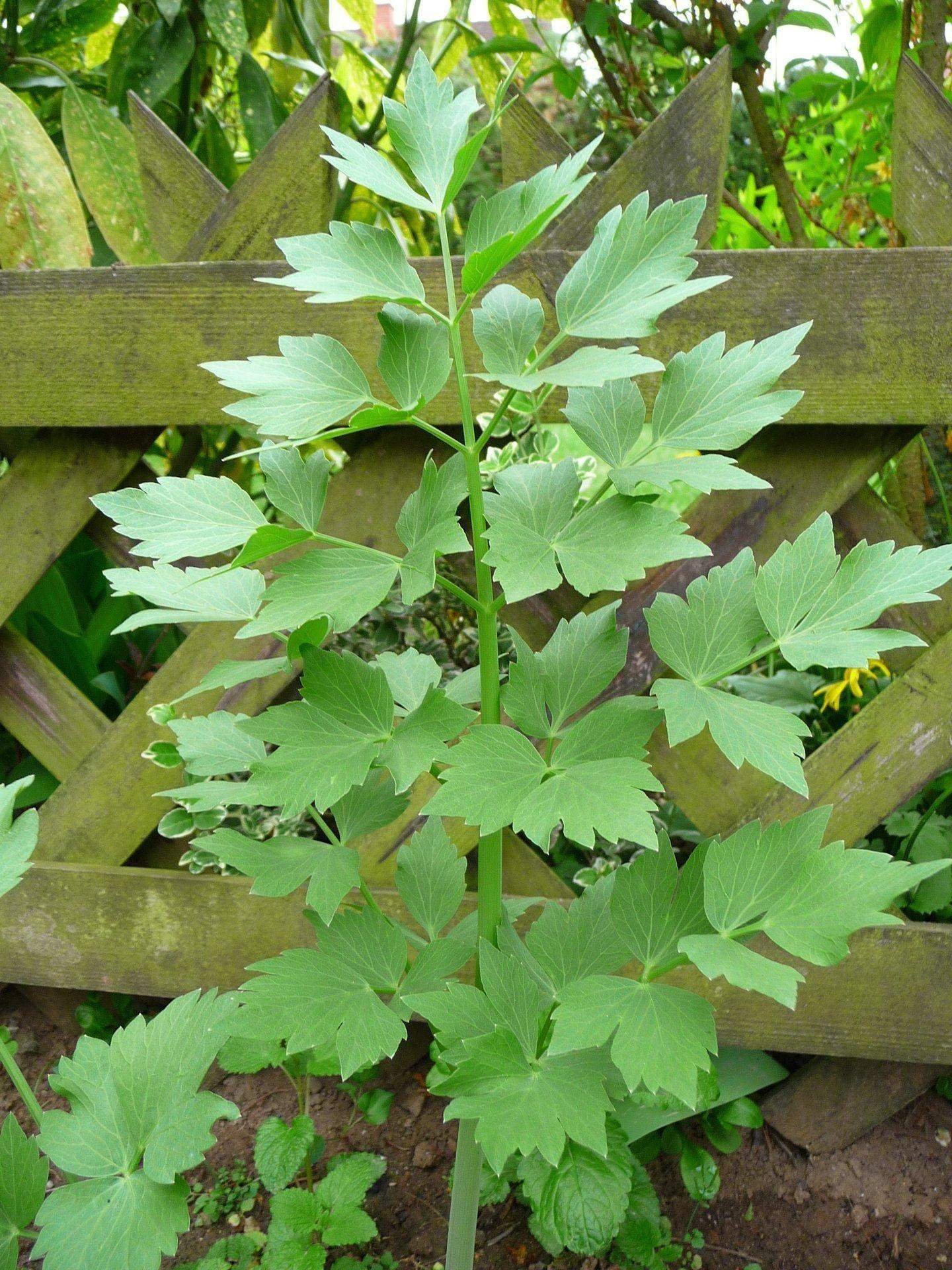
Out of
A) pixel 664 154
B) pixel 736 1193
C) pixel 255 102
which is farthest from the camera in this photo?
pixel 255 102

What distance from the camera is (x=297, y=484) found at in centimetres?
72

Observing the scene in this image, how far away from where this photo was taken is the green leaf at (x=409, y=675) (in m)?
0.87

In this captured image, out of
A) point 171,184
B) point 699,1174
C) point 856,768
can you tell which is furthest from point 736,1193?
point 171,184

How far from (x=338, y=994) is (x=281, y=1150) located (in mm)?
537

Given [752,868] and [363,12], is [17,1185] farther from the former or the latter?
[363,12]

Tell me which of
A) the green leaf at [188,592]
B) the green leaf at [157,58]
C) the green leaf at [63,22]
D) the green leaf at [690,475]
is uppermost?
the green leaf at [63,22]

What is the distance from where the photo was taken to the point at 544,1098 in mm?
683

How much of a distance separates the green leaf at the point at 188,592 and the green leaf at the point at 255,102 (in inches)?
46.6

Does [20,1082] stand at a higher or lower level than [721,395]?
lower

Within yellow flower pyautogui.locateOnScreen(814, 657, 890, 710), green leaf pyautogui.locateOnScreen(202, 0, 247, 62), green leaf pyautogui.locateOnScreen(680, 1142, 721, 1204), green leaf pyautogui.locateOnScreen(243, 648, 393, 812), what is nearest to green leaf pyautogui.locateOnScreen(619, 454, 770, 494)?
green leaf pyautogui.locateOnScreen(243, 648, 393, 812)

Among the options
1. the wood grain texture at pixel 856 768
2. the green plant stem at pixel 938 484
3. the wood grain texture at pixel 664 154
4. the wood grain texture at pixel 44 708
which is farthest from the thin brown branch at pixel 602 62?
the wood grain texture at pixel 44 708

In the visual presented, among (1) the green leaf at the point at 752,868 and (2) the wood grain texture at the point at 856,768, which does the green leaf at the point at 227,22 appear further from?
(1) the green leaf at the point at 752,868

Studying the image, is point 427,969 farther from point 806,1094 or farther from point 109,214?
point 109,214

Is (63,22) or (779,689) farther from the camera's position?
(63,22)
